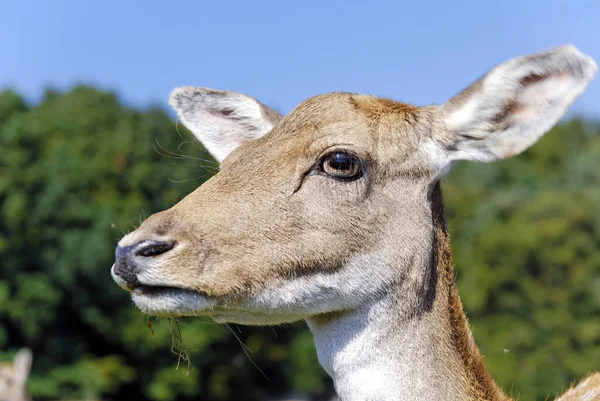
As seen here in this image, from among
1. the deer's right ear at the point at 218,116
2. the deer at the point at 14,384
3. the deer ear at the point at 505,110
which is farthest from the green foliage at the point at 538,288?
the deer ear at the point at 505,110

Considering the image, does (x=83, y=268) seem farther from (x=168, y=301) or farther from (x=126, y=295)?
(x=168, y=301)

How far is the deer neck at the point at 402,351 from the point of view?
5.23 metres

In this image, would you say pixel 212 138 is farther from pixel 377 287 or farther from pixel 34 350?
pixel 34 350

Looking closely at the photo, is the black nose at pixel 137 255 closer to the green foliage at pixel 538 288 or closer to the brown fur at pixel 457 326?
the brown fur at pixel 457 326

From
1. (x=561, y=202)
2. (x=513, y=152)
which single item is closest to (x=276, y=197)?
(x=513, y=152)

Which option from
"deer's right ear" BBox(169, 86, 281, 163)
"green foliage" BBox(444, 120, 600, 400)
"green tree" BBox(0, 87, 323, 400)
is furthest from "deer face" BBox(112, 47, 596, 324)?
"green foliage" BBox(444, 120, 600, 400)

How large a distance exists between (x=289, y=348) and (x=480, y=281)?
12283 mm

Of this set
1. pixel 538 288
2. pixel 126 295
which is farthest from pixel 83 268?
pixel 538 288

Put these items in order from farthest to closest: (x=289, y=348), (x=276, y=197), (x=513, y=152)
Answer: (x=289, y=348), (x=513, y=152), (x=276, y=197)

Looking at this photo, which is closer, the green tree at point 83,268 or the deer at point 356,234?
the deer at point 356,234

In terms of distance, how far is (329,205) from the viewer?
5.45 meters

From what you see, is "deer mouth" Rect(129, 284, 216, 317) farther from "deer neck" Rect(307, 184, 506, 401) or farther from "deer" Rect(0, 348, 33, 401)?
"deer" Rect(0, 348, 33, 401)

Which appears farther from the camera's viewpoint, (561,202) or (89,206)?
(561,202)

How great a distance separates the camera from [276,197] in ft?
17.7
